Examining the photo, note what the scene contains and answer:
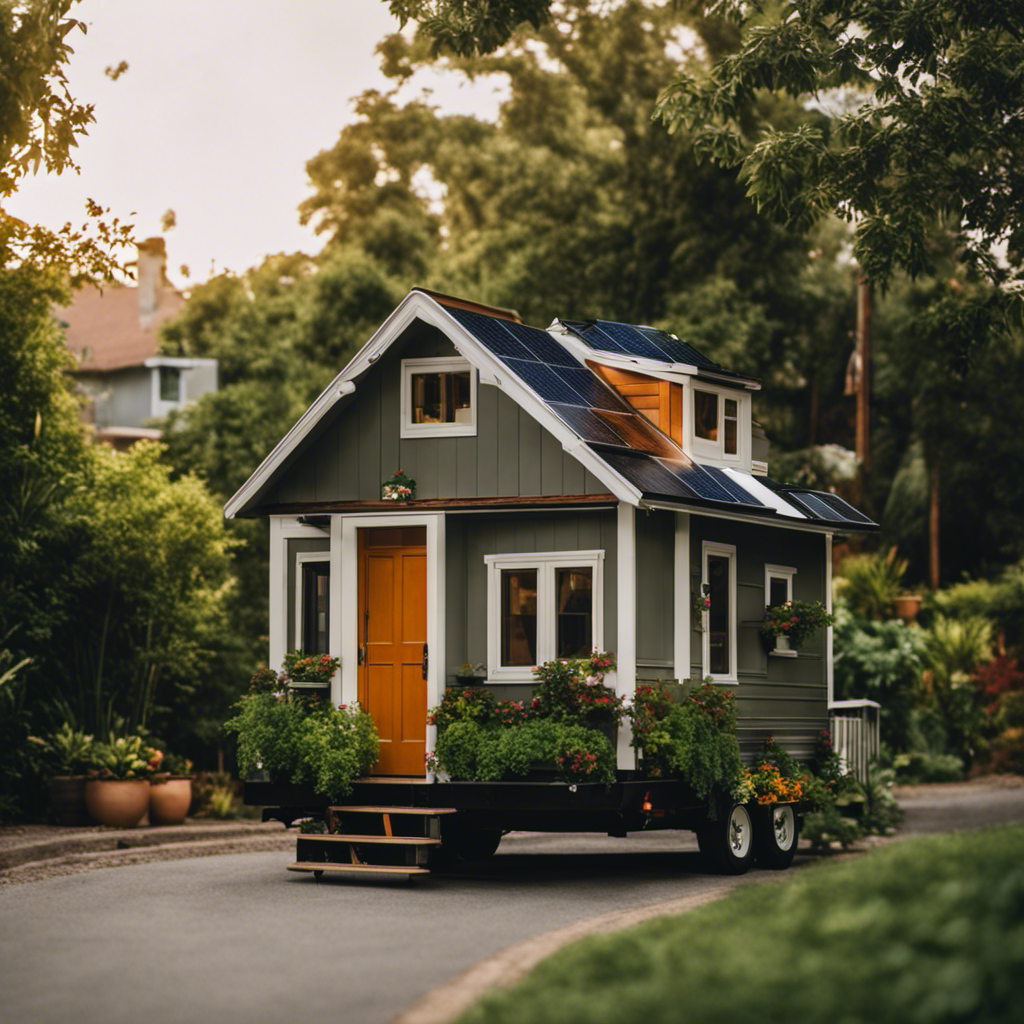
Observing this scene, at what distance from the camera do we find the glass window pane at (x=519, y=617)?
16.3m

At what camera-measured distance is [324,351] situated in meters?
38.1

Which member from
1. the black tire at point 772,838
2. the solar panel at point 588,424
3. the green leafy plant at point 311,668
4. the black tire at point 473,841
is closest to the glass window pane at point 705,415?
the solar panel at point 588,424

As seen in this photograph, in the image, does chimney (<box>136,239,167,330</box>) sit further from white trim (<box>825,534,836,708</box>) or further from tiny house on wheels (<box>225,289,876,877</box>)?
tiny house on wheels (<box>225,289,876,877</box>)

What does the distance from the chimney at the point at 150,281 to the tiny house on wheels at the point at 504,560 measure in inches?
1677

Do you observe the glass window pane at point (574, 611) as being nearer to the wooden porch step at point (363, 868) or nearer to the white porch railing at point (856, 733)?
the wooden porch step at point (363, 868)

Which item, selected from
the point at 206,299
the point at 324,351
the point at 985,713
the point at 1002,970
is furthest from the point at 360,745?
the point at 206,299

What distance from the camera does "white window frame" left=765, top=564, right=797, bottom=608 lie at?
1853 cm

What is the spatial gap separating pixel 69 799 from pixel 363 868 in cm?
710

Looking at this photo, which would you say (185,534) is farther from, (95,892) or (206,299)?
(206,299)

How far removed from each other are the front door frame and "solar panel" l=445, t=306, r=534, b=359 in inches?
69.6

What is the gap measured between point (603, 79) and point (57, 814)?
26.5 m

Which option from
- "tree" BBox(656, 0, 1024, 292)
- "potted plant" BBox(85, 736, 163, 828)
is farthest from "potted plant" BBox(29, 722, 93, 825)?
"tree" BBox(656, 0, 1024, 292)

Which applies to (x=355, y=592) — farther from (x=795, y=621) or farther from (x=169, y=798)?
(x=169, y=798)

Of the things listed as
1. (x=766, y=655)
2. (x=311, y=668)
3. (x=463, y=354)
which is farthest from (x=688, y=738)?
(x=463, y=354)
